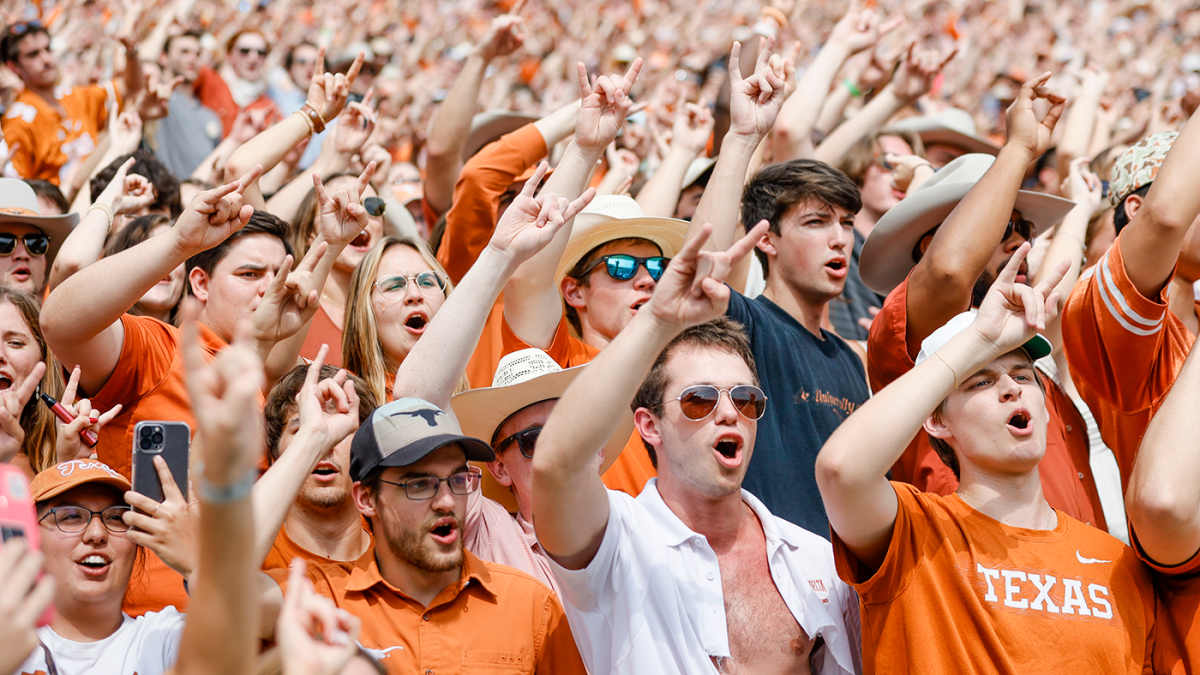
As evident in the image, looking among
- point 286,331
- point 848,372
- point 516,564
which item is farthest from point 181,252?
point 848,372

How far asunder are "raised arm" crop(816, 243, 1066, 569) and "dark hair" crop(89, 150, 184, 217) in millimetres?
3600

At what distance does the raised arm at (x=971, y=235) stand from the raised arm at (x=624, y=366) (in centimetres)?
116

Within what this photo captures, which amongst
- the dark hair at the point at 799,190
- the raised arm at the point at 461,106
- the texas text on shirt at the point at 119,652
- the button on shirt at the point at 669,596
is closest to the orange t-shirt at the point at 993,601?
the button on shirt at the point at 669,596

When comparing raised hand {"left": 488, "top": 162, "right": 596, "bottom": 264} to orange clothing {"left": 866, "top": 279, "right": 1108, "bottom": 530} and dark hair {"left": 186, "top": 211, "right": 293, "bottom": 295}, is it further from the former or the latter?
dark hair {"left": 186, "top": 211, "right": 293, "bottom": 295}

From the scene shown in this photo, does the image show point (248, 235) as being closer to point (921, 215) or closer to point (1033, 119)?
point (921, 215)

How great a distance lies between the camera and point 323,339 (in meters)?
4.39

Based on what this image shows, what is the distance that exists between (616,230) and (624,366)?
1.96 metres

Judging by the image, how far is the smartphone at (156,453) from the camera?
268cm

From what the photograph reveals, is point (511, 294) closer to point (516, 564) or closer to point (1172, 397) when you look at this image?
point (516, 564)

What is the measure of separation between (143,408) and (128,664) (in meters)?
0.93

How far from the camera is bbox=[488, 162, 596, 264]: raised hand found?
3066mm

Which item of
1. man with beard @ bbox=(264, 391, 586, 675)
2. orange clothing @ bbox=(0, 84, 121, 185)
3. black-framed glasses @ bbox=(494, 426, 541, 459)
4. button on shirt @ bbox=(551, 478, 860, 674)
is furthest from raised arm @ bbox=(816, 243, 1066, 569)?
orange clothing @ bbox=(0, 84, 121, 185)

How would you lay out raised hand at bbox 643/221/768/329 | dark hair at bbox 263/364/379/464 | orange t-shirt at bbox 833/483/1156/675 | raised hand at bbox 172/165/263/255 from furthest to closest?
dark hair at bbox 263/364/379/464 → raised hand at bbox 172/165/263/255 → orange t-shirt at bbox 833/483/1156/675 → raised hand at bbox 643/221/768/329

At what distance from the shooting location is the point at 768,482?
3.47m
